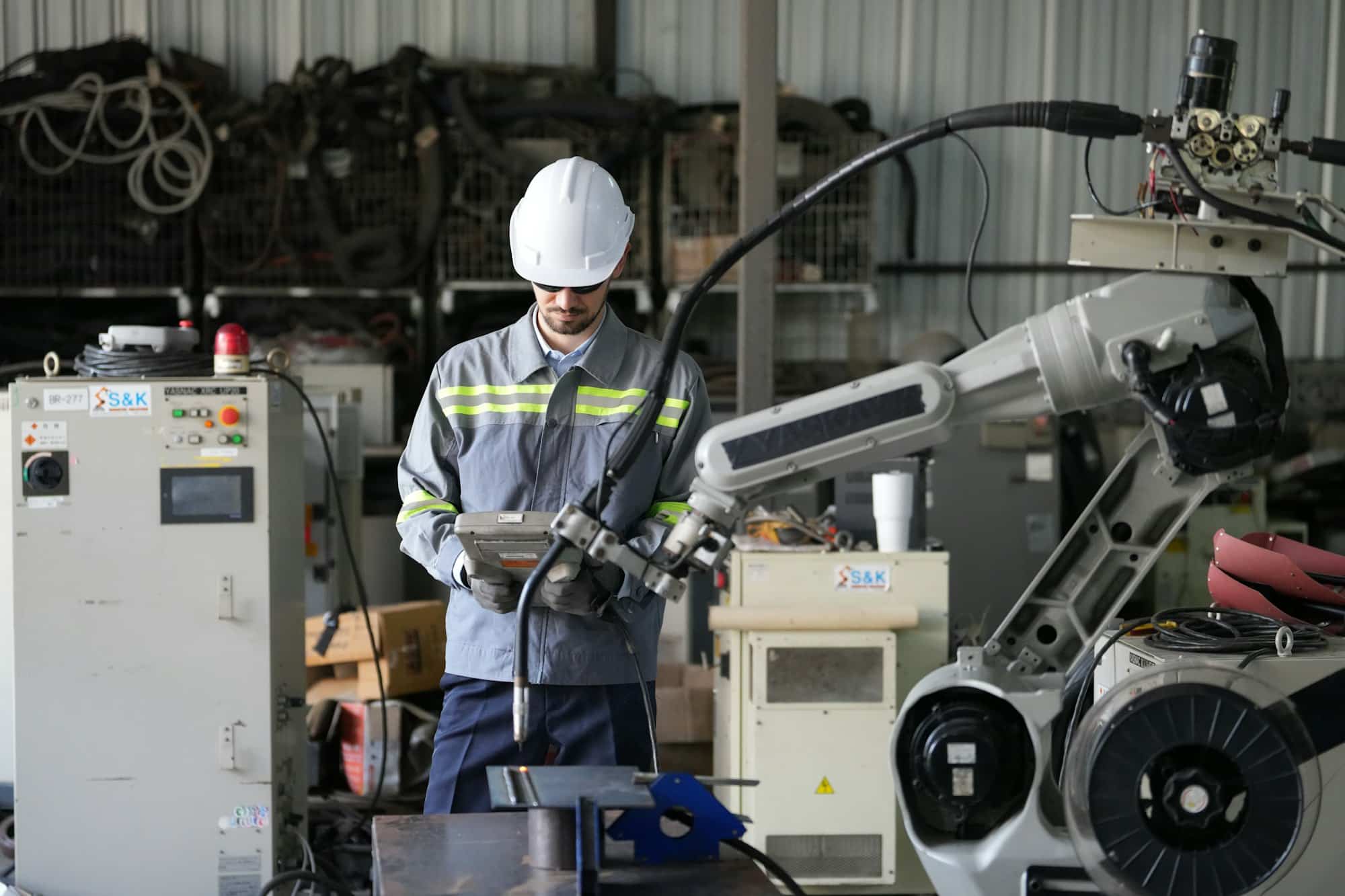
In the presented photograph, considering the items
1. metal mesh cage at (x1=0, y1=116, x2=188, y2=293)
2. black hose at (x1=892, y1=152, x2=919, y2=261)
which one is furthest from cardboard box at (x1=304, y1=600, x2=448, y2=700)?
black hose at (x1=892, y1=152, x2=919, y2=261)

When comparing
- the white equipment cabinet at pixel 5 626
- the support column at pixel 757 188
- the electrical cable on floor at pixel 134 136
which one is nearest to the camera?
the white equipment cabinet at pixel 5 626

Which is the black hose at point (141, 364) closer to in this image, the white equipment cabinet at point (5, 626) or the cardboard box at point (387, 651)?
the white equipment cabinet at point (5, 626)

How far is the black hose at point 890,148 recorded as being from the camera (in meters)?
1.40

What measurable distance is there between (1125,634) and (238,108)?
454cm

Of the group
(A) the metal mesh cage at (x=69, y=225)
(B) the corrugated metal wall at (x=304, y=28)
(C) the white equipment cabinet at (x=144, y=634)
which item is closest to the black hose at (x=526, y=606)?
(C) the white equipment cabinet at (x=144, y=634)

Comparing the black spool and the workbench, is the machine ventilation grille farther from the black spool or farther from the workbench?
the black spool

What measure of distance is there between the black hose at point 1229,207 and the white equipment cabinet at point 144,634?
6.87 feet

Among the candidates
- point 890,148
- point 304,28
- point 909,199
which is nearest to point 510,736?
point 890,148

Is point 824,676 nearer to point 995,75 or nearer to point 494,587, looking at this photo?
point 494,587

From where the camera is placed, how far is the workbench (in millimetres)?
1374

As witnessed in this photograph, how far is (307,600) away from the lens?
415 cm

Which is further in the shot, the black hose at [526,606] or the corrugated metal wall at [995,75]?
the corrugated metal wall at [995,75]

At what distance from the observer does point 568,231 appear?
1.97 meters

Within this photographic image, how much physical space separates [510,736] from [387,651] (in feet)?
6.99
